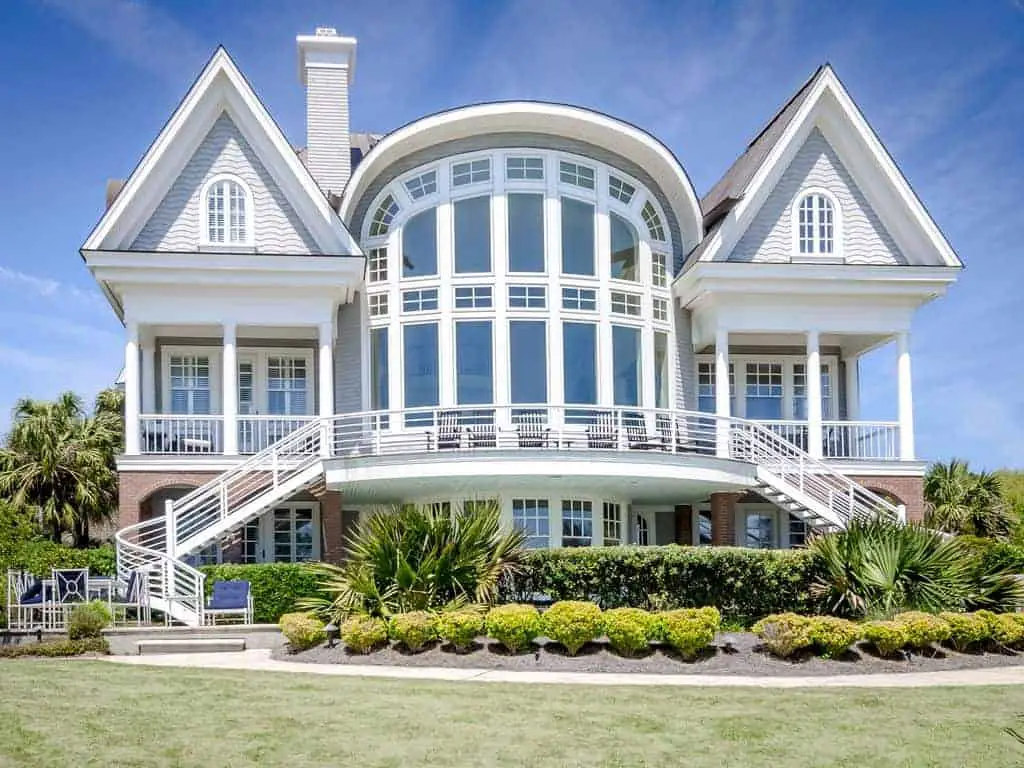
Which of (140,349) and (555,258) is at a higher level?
(555,258)

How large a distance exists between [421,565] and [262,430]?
381 inches

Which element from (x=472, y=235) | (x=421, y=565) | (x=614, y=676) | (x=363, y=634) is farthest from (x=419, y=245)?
(x=614, y=676)

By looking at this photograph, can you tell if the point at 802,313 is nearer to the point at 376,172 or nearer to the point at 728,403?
the point at 728,403

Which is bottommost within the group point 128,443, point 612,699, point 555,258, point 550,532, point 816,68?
point 612,699

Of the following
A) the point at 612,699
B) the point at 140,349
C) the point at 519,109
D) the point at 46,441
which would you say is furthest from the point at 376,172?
the point at 612,699

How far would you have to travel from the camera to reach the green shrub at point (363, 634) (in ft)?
58.3

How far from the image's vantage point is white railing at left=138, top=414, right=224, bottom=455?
2664 centimetres

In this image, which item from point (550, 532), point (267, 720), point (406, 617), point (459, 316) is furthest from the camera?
point (459, 316)

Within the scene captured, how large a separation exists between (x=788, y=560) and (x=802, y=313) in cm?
901

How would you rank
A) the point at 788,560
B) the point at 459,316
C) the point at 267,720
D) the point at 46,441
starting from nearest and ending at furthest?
the point at 267,720 < the point at 788,560 < the point at 459,316 < the point at 46,441

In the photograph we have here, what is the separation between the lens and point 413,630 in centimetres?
1764

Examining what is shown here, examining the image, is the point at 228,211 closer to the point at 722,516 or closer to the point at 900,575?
the point at 722,516

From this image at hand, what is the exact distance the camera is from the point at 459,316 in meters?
26.9

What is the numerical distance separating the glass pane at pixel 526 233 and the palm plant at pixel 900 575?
32.2 feet
